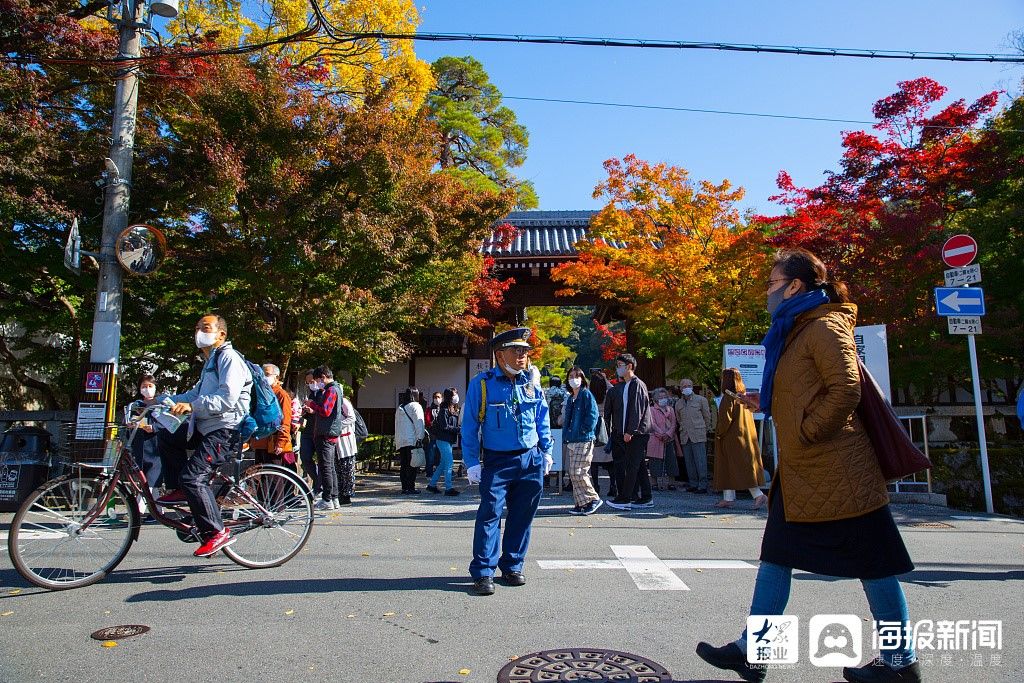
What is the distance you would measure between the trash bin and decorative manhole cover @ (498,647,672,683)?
7.29 m

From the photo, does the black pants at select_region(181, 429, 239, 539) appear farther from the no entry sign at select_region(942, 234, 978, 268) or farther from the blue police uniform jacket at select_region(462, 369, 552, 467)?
the no entry sign at select_region(942, 234, 978, 268)

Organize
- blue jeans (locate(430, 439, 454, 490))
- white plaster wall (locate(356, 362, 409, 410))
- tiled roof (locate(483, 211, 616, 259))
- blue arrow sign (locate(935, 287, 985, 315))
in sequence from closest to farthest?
blue arrow sign (locate(935, 287, 985, 315))
blue jeans (locate(430, 439, 454, 490))
tiled roof (locate(483, 211, 616, 259))
white plaster wall (locate(356, 362, 409, 410))

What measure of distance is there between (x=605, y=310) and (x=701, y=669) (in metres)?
17.6

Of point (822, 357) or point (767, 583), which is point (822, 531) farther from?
point (822, 357)

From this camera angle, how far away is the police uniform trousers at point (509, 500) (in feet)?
15.5

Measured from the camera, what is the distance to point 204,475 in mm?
4789

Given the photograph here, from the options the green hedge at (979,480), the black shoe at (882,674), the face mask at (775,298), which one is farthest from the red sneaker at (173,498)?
the green hedge at (979,480)

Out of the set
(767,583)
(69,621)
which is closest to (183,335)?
(69,621)

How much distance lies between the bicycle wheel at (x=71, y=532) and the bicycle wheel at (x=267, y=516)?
68 cm

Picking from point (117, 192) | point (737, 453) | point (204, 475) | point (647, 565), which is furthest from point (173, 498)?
point (737, 453)

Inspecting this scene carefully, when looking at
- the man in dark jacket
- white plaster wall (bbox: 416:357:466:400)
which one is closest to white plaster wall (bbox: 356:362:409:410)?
white plaster wall (bbox: 416:357:466:400)

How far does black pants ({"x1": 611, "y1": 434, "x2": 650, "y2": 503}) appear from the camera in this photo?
884 centimetres

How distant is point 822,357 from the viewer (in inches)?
115

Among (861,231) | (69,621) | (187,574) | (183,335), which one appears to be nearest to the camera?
(69,621)
